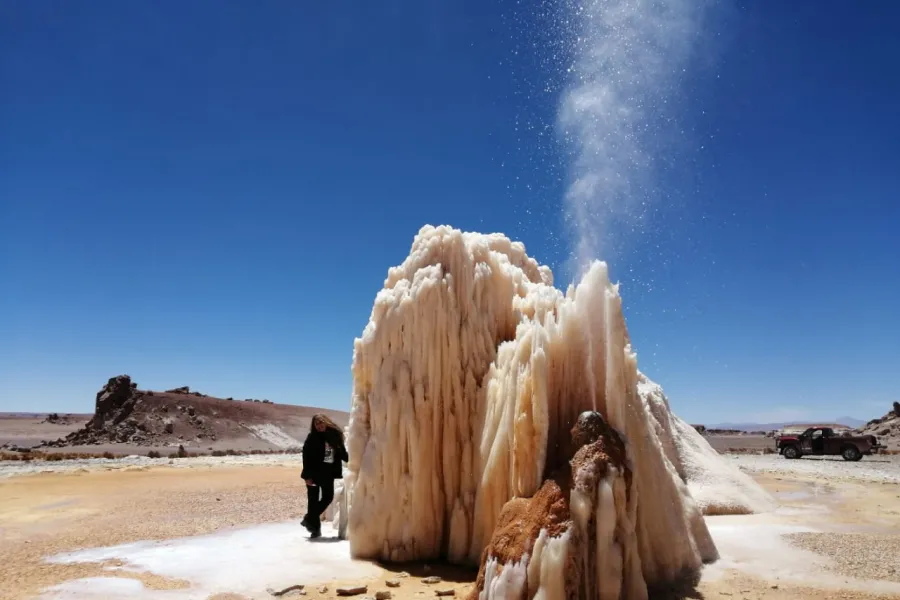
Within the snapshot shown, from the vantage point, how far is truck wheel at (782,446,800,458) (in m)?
36.1

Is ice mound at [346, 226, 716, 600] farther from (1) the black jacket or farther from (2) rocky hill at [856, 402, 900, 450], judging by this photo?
(2) rocky hill at [856, 402, 900, 450]

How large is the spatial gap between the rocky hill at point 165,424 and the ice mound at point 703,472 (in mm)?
42915

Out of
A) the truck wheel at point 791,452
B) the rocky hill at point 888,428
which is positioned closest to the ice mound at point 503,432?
the truck wheel at point 791,452

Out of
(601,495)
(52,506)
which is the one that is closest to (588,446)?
(601,495)

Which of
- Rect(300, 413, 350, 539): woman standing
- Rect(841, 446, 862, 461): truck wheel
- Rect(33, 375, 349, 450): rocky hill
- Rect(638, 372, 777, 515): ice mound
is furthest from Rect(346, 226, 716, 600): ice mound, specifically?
Rect(33, 375, 349, 450): rocky hill

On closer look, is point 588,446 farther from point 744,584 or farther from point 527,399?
point 744,584

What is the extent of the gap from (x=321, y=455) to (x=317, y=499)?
879 millimetres

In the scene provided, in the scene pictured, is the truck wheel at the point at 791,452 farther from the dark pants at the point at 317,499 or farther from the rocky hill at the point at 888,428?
the dark pants at the point at 317,499

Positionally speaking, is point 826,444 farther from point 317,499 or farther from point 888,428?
point 317,499

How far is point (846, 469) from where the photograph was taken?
27.0 meters

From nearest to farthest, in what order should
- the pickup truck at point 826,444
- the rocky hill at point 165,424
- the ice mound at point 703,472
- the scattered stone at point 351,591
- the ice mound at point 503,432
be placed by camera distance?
the ice mound at point 503,432 → the scattered stone at point 351,591 → the ice mound at point 703,472 → the pickup truck at point 826,444 → the rocky hill at point 165,424

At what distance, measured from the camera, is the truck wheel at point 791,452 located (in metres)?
36.1

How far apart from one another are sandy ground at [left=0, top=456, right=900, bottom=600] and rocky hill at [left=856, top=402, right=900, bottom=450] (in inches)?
1456

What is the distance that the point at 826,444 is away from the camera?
113 feet
